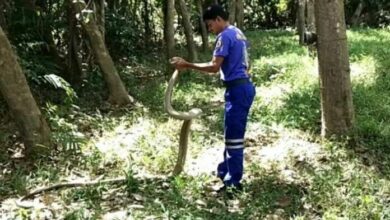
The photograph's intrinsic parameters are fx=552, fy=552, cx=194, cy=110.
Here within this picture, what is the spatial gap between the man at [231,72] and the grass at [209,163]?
1.34 feet

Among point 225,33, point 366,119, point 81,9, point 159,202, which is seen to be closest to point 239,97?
point 225,33

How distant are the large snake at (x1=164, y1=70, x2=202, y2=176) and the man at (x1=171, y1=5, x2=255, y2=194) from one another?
218 millimetres

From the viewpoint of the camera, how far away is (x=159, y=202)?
500 centimetres

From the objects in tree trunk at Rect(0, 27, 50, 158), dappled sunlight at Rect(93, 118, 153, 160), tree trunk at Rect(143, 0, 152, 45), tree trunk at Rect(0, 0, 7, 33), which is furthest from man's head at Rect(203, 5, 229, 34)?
tree trunk at Rect(143, 0, 152, 45)

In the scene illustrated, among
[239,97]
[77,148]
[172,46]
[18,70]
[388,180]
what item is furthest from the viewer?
[172,46]

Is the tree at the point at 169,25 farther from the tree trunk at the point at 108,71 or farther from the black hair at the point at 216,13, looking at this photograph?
the black hair at the point at 216,13

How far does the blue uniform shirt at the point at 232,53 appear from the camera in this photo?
5.06 meters

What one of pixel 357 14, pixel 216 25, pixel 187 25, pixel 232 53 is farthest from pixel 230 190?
pixel 357 14

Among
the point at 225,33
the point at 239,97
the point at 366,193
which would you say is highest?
the point at 225,33

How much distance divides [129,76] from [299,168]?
657cm

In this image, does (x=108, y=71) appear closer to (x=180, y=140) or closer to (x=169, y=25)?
(x=169, y=25)

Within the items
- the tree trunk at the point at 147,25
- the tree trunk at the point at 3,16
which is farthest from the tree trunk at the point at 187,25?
the tree trunk at the point at 147,25

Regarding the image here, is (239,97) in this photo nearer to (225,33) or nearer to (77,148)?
(225,33)

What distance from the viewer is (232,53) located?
5.11 meters
